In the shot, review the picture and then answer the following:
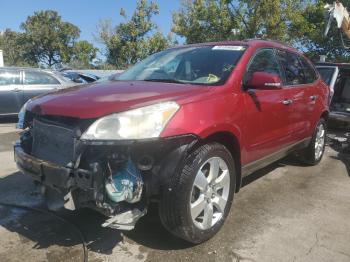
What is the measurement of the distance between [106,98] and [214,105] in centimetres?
89

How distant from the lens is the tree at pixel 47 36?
48.6m

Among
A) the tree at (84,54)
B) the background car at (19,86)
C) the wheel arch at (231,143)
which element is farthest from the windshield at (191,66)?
the tree at (84,54)

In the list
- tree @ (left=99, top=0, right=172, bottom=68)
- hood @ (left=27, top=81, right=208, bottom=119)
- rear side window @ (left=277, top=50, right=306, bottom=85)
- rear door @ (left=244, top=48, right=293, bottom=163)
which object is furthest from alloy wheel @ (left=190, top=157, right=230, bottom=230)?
tree @ (left=99, top=0, right=172, bottom=68)

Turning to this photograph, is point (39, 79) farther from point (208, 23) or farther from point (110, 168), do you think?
point (208, 23)

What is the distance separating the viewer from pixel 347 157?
22.2 feet

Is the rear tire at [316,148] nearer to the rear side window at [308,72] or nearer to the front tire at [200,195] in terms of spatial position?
the rear side window at [308,72]

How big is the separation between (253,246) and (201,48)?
219 centimetres

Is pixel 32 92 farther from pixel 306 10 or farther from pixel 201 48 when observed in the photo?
pixel 306 10

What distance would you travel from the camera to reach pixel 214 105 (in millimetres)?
3350

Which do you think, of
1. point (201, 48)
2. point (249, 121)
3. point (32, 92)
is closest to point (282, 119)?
point (249, 121)

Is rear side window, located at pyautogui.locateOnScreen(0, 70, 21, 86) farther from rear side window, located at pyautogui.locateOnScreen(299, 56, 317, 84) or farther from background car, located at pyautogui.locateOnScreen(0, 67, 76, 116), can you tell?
rear side window, located at pyautogui.locateOnScreen(299, 56, 317, 84)

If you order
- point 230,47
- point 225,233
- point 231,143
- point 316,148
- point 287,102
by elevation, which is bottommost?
point 225,233

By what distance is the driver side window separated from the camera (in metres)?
3.98

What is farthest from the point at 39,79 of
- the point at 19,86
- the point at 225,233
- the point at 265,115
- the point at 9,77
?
the point at 225,233
